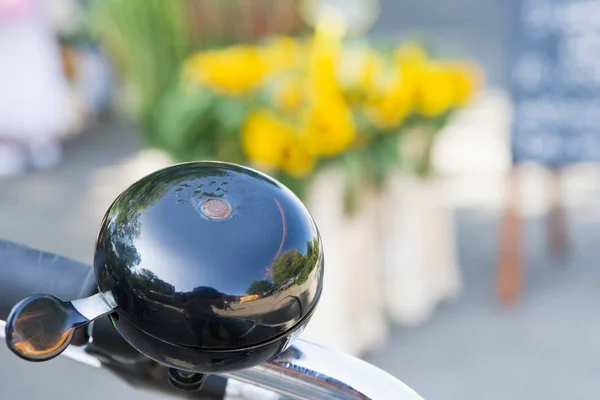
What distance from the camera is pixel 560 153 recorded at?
3.08 meters

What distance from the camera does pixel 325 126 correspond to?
224 cm

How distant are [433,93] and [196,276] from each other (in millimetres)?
2212

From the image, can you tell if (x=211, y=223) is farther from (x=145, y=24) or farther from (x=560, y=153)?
(x=145, y=24)

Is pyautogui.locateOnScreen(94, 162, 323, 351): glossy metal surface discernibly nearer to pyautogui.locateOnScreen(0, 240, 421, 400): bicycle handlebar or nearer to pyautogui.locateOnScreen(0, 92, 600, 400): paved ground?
pyautogui.locateOnScreen(0, 240, 421, 400): bicycle handlebar

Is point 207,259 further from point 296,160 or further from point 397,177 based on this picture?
point 397,177

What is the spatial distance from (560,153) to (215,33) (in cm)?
182

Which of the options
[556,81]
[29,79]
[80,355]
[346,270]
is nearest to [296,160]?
[346,270]

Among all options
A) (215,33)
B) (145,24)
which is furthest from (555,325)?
(145,24)

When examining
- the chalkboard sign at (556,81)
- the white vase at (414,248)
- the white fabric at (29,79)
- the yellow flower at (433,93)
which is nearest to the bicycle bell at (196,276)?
the yellow flower at (433,93)

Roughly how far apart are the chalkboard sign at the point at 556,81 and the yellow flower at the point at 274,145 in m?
1.17

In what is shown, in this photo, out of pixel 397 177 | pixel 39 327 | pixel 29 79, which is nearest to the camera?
pixel 39 327

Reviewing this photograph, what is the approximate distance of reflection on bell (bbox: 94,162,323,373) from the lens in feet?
1.80

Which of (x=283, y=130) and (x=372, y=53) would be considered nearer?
(x=283, y=130)

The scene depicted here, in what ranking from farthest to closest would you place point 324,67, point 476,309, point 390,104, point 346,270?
point 476,309 < point 346,270 < point 390,104 < point 324,67
